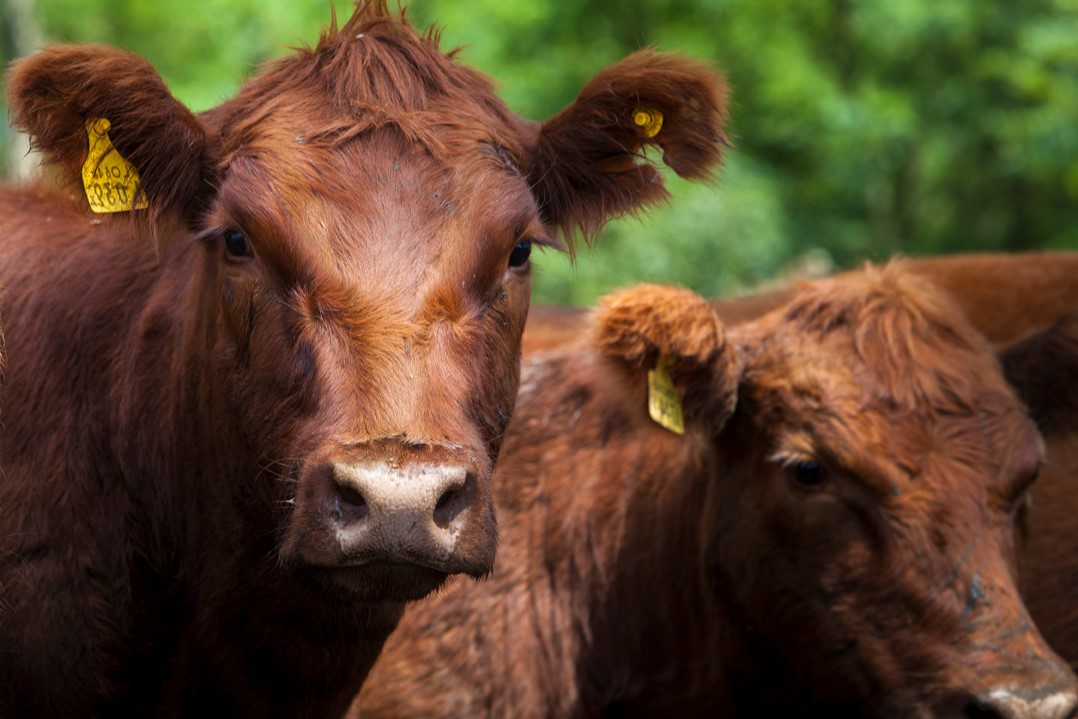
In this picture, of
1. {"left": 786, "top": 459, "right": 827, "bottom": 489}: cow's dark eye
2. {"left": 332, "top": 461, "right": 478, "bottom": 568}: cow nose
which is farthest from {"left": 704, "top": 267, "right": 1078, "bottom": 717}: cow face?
{"left": 332, "top": 461, "right": 478, "bottom": 568}: cow nose

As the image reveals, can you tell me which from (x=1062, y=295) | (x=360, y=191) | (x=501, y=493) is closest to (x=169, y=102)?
(x=360, y=191)

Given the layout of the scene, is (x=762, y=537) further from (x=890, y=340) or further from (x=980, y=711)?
(x=980, y=711)

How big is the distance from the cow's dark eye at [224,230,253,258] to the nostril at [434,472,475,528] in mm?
932

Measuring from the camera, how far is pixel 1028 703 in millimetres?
4387

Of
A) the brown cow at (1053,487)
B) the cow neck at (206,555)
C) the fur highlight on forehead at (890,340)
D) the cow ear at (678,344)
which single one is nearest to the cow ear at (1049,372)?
the brown cow at (1053,487)

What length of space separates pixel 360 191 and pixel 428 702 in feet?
7.43

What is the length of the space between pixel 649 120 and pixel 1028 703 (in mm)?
2129

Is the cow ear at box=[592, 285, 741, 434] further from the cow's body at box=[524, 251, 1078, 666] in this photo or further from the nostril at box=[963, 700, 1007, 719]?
the nostril at box=[963, 700, 1007, 719]

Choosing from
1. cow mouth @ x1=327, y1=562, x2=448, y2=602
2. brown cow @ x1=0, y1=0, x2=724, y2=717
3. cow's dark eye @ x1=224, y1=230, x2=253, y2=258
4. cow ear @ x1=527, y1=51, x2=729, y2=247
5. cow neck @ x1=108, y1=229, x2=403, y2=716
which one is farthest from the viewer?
cow ear @ x1=527, y1=51, x2=729, y2=247

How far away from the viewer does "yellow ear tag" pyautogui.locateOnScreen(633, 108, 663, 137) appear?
4.31m

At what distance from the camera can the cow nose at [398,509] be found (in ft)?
10.5

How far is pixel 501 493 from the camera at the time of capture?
5723 mm

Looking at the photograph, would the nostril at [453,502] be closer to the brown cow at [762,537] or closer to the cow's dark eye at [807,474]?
the brown cow at [762,537]

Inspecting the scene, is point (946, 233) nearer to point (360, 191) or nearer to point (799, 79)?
point (799, 79)
